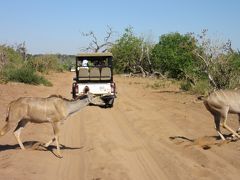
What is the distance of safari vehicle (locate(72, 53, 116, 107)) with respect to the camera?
20.9 m

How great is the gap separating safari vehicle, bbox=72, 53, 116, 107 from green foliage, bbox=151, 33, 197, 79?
753 inches

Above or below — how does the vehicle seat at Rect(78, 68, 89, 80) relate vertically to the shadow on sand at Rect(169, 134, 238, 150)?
above

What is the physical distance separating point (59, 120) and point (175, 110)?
387 inches

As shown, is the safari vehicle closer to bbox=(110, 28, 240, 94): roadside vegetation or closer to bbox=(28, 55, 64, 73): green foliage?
bbox=(110, 28, 240, 94): roadside vegetation

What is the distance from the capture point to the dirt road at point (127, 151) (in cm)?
933

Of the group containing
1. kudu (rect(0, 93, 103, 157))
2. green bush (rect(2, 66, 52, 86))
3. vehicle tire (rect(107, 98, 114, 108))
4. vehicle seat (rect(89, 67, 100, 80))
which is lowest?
vehicle tire (rect(107, 98, 114, 108))

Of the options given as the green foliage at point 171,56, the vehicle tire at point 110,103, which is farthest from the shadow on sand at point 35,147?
the green foliage at point 171,56

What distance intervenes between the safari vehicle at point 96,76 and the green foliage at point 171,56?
62.7 feet

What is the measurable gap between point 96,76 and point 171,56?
88.5 ft

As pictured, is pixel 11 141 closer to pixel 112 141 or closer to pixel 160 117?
pixel 112 141

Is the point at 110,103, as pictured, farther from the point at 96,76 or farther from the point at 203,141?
the point at 203,141

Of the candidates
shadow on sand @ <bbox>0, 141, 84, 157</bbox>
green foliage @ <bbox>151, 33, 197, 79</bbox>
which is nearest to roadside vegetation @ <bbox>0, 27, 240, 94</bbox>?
green foliage @ <bbox>151, 33, 197, 79</bbox>

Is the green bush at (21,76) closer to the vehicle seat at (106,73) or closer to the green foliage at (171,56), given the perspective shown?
the vehicle seat at (106,73)

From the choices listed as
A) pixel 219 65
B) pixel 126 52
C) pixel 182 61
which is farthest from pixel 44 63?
pixel 219 65
